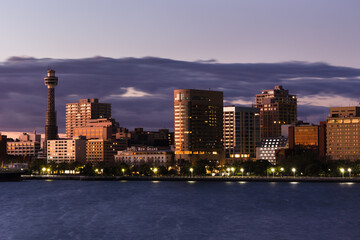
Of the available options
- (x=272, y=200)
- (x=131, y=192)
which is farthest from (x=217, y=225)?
(x=131, y=192)

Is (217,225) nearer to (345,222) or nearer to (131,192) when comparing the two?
(345,222)

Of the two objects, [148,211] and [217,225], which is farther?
[148,211]

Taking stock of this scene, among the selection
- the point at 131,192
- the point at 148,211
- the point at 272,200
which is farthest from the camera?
the point at 131,192

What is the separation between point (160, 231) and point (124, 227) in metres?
7.40

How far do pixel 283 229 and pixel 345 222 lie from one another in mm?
13965

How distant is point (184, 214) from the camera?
12056 cm

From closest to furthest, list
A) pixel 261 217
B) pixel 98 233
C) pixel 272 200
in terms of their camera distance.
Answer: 1. pixel 98 233
2. pixel 261 217
3. pixel 272 200

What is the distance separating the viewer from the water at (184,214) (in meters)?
95.6

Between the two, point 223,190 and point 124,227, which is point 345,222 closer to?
point 124,227

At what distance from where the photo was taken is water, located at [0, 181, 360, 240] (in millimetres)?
95625

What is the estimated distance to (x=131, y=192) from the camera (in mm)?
176125

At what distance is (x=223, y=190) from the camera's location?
18075 centimetres

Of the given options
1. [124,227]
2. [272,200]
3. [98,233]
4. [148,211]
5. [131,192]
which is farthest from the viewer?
[131,192]

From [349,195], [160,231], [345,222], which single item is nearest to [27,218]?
[160,231]
